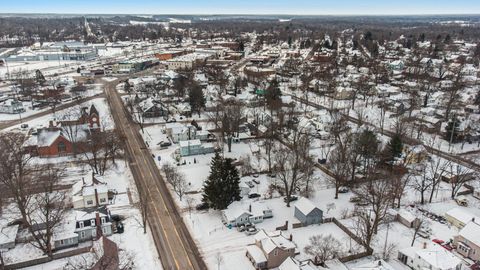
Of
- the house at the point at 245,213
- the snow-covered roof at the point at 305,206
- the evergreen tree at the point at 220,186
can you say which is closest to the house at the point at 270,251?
the house at the point at 245,213

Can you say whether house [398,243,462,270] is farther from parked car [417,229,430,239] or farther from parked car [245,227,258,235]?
parked car [245,227,258,235]

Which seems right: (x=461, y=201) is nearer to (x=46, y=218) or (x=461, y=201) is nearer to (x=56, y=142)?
(x=46, y=218)

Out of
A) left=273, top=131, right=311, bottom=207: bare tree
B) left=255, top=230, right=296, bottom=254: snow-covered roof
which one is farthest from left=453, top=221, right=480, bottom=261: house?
left=273, top=131, right=311, bottom=207: bare tree

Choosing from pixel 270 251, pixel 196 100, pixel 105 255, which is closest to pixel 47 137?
pixel 196 100

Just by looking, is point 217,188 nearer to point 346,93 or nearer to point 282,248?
point 282,248

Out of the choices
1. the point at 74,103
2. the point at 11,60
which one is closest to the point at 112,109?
the point at 74,103

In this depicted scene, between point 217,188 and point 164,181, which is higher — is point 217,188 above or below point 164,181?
above

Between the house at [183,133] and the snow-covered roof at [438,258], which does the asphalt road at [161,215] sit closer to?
the house at [183,133]
